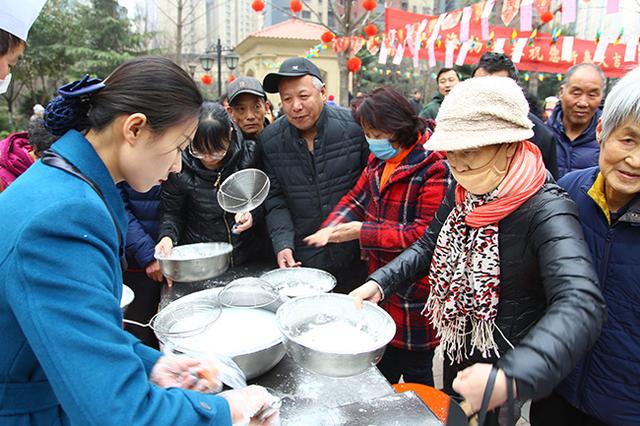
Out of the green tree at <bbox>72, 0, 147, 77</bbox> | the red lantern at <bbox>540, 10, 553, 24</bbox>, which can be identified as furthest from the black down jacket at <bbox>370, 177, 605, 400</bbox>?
the green tree at <bbox>72, 0, 147, 77</bbox>

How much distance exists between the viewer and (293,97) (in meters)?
2.39

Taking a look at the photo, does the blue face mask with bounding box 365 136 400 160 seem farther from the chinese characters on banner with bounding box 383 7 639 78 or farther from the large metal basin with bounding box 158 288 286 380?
the chinese characters on banner with bounding box 383 7 639 78

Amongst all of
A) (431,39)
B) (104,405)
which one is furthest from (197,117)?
(431,39)

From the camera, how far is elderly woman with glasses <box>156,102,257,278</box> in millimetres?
2145

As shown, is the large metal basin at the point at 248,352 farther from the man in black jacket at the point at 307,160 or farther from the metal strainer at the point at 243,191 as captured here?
the man in black jacket at the point at 307,160

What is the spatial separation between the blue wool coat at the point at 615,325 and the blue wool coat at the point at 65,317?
1.18 m

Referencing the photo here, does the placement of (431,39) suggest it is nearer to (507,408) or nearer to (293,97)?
(293,97)

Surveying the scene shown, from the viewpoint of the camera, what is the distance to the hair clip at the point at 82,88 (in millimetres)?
915

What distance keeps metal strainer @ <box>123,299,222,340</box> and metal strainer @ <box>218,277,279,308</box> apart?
49 mm

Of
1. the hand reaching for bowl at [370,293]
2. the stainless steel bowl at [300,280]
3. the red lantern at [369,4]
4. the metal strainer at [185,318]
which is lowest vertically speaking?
the stainless steel bowl at [300,280]

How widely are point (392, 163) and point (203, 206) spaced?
1.04m

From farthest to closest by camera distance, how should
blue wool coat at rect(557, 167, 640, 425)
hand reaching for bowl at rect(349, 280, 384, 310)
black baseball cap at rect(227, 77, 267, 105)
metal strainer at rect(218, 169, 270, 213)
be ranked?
black baseball cap at rect(227, 77, 267, 105), metal strainer at rect(218, 169, 270, 213), hand reaching for bowl at rect(349, 280, 384, 310), blue wool coat at rect(557, 167, 640, 425)

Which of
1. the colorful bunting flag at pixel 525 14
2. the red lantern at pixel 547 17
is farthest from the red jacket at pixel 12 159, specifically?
the red lantern at pixel 547 17

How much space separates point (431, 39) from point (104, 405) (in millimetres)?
8083
